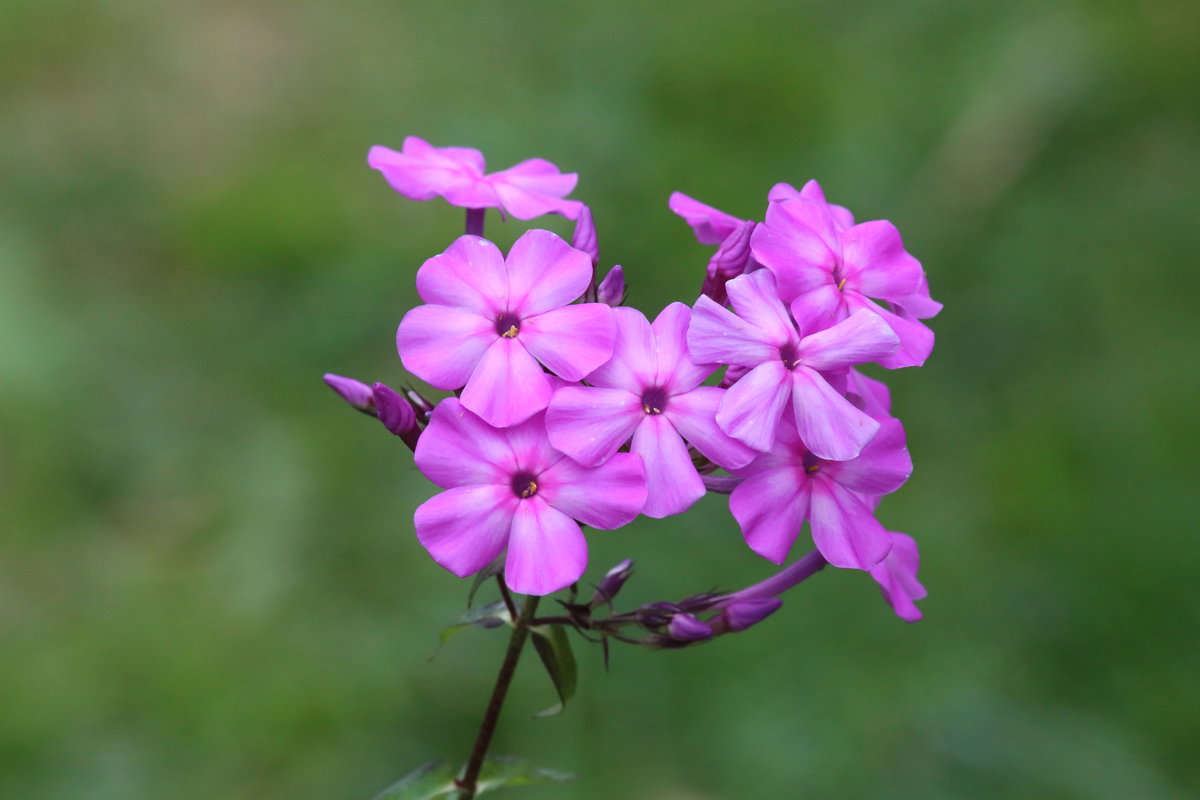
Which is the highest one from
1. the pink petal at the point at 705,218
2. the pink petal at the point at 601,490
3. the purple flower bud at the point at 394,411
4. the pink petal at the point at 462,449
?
the pink petal at the point at 705,218

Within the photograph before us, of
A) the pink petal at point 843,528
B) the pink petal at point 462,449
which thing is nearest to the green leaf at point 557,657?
the pink petal at point 462,449

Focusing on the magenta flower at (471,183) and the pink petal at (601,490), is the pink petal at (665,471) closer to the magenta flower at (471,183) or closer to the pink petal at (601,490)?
the pink petal at (601,490)

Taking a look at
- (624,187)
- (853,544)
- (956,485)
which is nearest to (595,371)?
(853,544)

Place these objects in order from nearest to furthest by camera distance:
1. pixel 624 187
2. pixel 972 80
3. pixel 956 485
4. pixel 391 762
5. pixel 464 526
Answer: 1. pixel 464 526
2. pixel 391 762
3. pixel 956 485
4. pixel 624 187
5. pixel 972 80

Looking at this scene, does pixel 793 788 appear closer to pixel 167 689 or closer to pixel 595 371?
pixel 167 689

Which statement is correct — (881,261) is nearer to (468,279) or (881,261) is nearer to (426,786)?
(468,279)

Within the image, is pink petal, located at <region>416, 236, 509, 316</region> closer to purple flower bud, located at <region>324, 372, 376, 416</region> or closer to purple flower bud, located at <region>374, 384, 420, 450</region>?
purple flower bud, located at <region>374, 384, 420, 450</region>
